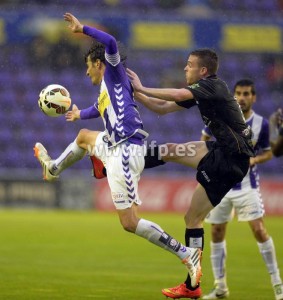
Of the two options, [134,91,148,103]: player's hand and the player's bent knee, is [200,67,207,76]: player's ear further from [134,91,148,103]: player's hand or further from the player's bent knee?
the player's bent knee

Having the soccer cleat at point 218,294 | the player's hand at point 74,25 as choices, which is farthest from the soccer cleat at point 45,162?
the soccer cleat at point 218,294

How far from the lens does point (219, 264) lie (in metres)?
9.10

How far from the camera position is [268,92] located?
2177 cm

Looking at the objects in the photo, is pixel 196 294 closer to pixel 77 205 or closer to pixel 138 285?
pixel 138 285

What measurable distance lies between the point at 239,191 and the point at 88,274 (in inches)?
80.3

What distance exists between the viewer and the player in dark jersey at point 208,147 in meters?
7.66

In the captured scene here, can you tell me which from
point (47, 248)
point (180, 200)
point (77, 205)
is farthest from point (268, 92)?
point (47, 248)

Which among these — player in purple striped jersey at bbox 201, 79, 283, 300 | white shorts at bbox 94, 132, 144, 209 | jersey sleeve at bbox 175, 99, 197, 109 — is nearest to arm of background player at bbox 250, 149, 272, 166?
player in purple striped jersey at bbox 201, 79, 283, 300

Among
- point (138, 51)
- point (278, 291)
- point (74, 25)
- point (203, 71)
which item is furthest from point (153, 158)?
point (138, 51)

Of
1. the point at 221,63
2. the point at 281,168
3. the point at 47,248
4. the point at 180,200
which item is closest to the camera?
the point at 47,248

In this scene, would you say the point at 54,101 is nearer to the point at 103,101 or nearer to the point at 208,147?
the point at 103,101

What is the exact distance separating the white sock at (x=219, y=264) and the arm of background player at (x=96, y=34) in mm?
2736

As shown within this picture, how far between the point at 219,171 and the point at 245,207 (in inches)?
57.7

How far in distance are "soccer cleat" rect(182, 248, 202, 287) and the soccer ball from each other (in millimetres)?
1811
